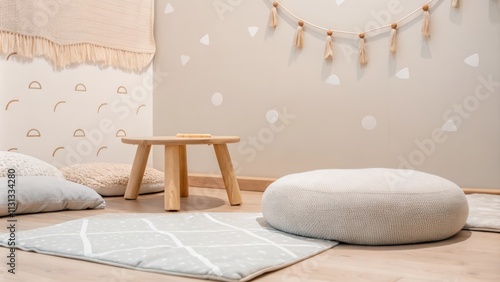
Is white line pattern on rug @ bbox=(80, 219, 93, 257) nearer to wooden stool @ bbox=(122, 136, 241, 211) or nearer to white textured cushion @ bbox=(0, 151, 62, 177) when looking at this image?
wooden stool @ bbox=(122, 136, 241, 211)

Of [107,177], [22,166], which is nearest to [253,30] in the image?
[107,177]

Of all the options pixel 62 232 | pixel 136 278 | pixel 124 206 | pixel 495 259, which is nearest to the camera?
pixel 136 278

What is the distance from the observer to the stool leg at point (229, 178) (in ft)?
9.21

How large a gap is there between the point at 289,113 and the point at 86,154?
1.21 m

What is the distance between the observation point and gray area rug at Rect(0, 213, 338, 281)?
1521mm

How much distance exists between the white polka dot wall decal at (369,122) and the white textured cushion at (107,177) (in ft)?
3.75

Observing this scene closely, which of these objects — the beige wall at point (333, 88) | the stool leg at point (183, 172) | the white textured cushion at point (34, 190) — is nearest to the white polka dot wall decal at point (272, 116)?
the beige wall at point (333, 88)

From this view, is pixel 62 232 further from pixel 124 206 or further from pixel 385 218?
pixel 385 218

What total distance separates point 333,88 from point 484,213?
3.88ft

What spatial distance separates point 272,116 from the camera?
347cm

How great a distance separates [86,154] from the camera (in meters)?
3.55

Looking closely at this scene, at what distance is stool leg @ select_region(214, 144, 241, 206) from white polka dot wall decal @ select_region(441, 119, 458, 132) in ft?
3.45

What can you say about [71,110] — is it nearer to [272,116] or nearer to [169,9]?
[169,9]

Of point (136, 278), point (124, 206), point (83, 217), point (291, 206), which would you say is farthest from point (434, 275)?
point (124, 206)
